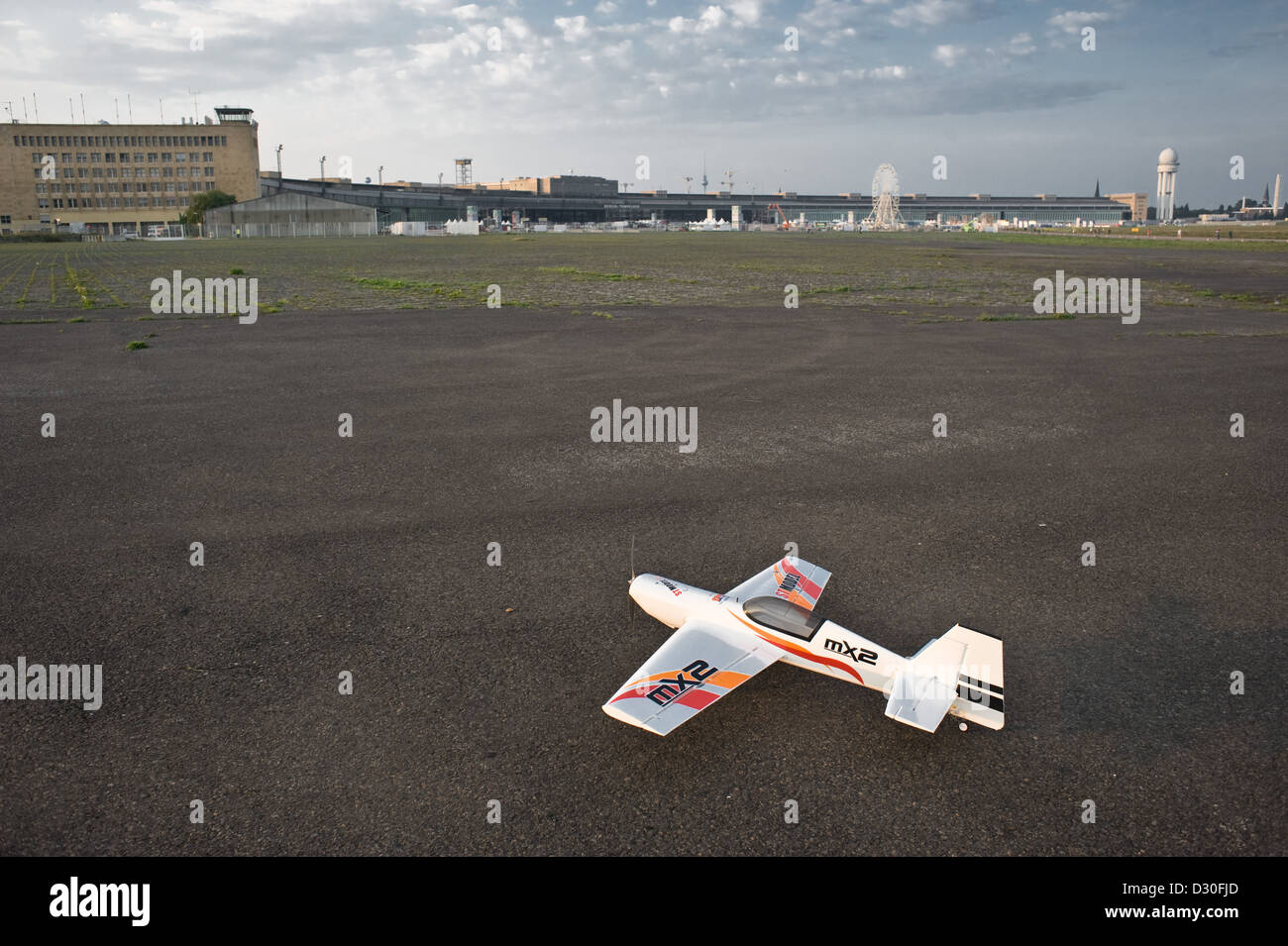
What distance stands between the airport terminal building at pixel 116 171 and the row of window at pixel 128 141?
8.0 inches

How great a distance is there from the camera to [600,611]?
9875mm

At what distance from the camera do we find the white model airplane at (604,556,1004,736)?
7.39m

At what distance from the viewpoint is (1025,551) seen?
38.0 feet

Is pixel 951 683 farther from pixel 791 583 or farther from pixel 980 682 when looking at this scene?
pixel 791 583

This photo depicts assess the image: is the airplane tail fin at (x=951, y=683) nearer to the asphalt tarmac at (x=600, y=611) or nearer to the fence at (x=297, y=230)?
the asphalt tarmac at (x=600, y=611)

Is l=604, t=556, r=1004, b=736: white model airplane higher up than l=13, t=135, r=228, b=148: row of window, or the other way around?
l=13, t=135, r=228, b=148: row of window

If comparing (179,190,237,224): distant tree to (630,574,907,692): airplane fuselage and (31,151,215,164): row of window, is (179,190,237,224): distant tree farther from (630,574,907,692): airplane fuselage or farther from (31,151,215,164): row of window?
(630,574,907,692): airplane fuselage

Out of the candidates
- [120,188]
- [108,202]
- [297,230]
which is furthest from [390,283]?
[108,202]

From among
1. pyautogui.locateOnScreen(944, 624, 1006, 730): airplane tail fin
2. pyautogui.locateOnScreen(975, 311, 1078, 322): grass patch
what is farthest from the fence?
pyautogui.locateOnScreen(944, 624, 1006, 730): airplane tail fin

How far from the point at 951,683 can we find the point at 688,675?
244cm

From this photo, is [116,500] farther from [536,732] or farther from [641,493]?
[536,732]

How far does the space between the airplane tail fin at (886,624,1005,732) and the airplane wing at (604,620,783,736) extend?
1410 millimetres

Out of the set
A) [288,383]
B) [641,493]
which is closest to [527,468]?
[641,493]

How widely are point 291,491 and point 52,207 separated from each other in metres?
215
